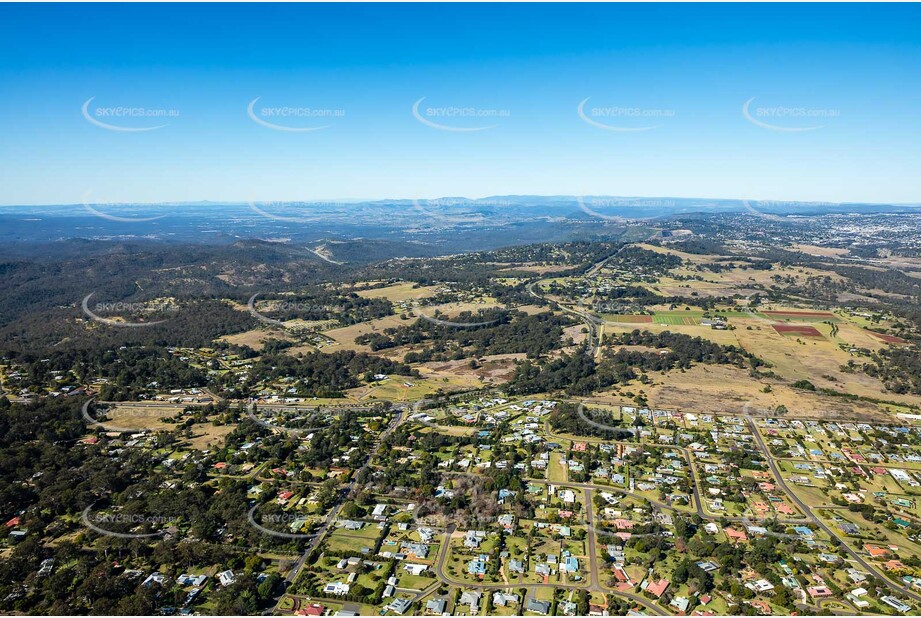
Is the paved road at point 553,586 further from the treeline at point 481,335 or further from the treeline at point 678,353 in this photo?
the treeline at point 481,335

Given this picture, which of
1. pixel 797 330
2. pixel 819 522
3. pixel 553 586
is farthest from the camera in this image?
pixel 797 330

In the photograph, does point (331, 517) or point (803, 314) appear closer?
point (331, 517)

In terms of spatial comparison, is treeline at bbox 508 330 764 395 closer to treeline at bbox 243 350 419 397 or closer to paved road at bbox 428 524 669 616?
treeline at bbox 243 350 419 397

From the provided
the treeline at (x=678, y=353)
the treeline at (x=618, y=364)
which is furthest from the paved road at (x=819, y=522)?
the treeline at (x=678, y=353)

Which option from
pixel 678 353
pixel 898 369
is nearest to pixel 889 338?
pixel 898 369

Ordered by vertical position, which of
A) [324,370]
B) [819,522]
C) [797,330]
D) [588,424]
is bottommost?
[819,522]

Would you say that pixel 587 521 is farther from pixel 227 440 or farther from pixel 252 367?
pixel 252 367

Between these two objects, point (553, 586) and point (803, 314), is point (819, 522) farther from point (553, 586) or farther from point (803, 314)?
point (803, 314)

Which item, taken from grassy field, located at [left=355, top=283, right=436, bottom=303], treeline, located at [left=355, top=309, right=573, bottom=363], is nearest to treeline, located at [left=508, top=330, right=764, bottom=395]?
treeline, located at [left=355, top=309, right=573, bottom=363]

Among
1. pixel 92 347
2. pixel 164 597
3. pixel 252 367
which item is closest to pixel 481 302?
pixel 252 367
